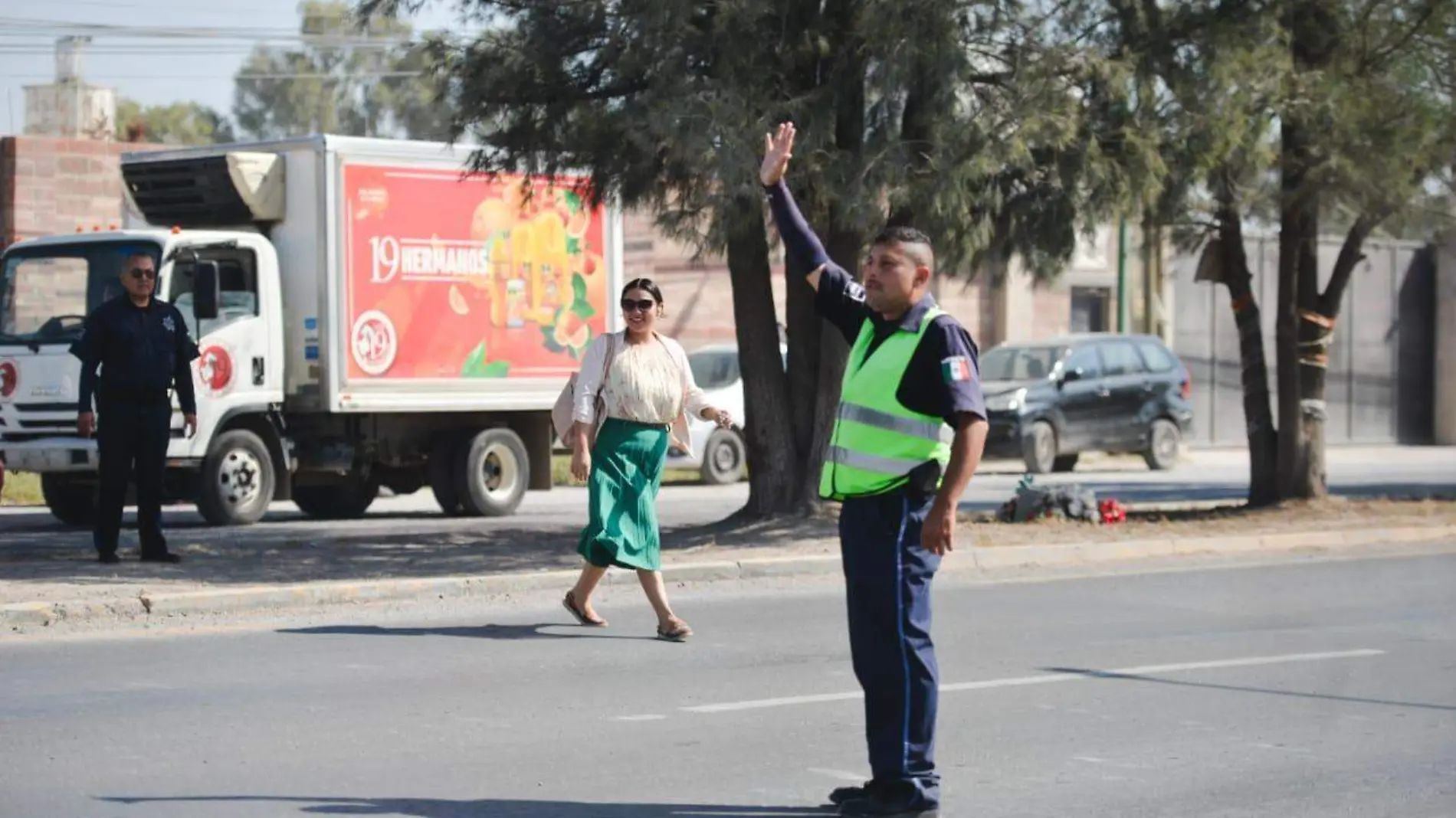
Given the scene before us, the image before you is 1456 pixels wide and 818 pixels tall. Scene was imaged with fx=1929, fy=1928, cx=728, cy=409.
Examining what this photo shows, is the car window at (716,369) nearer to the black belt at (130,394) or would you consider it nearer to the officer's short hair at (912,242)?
the black belt at (130,394)

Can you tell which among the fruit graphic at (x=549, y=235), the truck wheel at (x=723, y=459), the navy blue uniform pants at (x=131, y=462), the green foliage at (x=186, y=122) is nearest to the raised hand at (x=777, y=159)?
the navy blue uniform pants at (x=131, y=462)

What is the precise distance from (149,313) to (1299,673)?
7411 mm

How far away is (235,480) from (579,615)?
7.36 m

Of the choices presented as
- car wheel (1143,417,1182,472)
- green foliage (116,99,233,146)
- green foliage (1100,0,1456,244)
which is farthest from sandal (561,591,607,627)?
green foliage (116,99,233,146)

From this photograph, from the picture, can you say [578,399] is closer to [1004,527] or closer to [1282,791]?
[1282,791]

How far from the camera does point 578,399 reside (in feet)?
31.9

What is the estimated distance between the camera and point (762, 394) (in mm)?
15375

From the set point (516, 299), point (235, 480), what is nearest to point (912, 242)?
point (235, 480)

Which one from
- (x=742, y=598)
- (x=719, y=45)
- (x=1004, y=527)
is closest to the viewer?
(x=742, y=598)

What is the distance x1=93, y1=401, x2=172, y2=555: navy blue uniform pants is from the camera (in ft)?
40.3

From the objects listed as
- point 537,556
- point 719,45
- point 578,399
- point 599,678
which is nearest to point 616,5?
point 719,45

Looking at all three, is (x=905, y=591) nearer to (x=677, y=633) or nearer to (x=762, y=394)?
(x=677, y=633)

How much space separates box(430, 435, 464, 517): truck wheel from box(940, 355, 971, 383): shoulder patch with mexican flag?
13.1 metres

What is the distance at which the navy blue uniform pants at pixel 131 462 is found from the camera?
12.3 m
